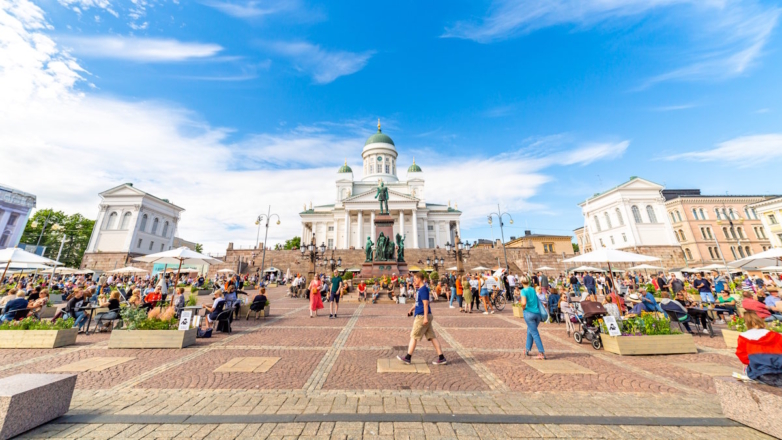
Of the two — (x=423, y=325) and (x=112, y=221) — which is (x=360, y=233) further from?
(x=423, y=325)

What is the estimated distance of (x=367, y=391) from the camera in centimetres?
446

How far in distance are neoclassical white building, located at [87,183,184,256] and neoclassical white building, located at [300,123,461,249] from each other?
1183 inches

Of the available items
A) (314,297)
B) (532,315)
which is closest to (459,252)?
(314,297)

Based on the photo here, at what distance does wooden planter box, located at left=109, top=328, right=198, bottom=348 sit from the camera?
720 cm

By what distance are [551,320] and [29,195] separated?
3113 inches

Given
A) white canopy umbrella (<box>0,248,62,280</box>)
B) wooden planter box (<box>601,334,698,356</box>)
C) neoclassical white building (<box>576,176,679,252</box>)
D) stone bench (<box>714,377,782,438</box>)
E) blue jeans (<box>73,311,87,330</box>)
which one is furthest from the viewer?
neoclassical white building (<box>576,176,679,252</box>)

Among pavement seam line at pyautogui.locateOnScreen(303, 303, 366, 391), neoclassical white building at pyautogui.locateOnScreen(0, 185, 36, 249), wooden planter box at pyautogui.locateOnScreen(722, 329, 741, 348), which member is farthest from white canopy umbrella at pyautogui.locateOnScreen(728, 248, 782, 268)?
neoclassical white building at pyautogui.locateOnScreen(0, 185, 36, 249)

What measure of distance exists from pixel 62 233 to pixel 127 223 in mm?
17603

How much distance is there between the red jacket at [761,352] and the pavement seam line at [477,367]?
2962 millimetres

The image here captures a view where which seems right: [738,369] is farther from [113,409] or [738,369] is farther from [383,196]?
[383,196]

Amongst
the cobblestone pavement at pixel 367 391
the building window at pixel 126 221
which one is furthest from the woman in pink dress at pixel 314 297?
the building window at pixel 126 221

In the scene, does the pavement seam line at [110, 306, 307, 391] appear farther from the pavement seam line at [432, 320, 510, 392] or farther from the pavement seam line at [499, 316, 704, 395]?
the pavement seam line at [499, 316, 704, 395]

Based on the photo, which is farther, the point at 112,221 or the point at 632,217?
the point at 112,221

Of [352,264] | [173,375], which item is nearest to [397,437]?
[173,375]
